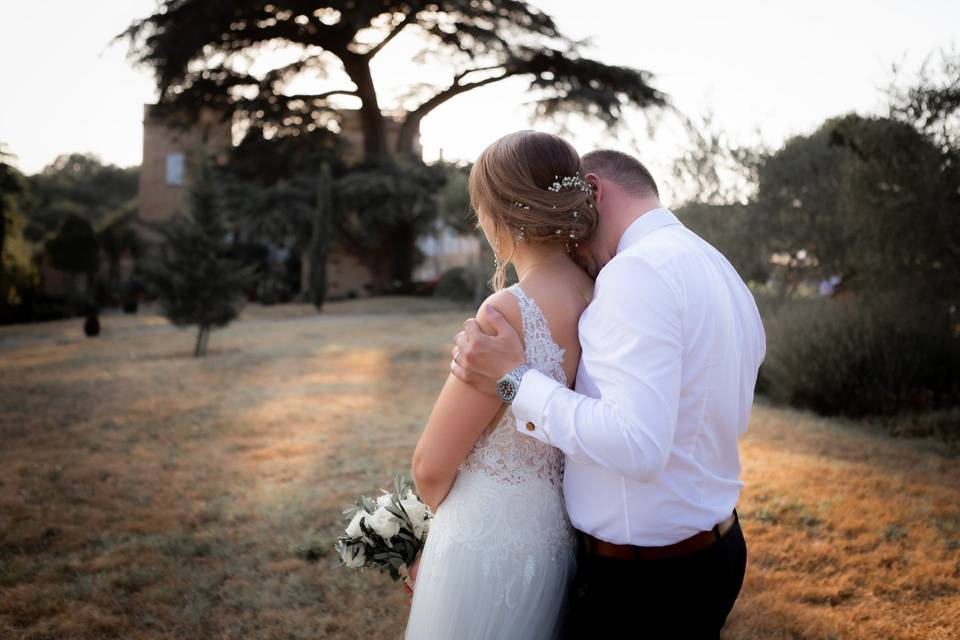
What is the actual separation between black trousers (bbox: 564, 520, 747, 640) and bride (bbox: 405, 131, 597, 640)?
0.71 ft

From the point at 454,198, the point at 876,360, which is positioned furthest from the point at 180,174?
the point at 876,360

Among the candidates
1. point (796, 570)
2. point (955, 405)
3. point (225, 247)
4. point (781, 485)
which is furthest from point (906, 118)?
point (225, 247)

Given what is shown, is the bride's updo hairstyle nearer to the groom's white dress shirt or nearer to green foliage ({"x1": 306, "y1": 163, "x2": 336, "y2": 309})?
the groom's white dress shirt

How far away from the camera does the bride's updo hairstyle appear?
2090 millimetres

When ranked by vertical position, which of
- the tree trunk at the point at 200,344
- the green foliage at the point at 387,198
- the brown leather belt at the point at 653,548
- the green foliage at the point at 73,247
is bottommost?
the tree trunk at the point at 200,344

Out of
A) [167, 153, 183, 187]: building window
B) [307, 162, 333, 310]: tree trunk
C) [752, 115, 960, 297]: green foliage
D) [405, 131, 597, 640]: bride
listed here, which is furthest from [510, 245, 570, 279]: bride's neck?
[167, 153, 183, 187]: building window

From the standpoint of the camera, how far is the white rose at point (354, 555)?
2.64 m

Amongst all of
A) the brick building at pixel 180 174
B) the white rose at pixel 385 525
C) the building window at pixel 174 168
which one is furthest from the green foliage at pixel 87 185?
the white rose at pixel 385 525

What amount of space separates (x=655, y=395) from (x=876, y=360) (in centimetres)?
1003

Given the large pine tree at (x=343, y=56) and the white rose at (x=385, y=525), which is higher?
the large pine tree at (x=343, y=56)

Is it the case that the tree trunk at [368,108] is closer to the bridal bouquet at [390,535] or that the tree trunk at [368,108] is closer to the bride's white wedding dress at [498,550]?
the bridal bouquet at [390,535]

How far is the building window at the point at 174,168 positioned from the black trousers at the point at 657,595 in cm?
4291

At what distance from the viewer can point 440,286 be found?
32.4m

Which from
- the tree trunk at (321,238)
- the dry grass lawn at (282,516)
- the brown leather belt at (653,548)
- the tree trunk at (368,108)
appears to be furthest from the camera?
the tree trunk at (368,108)
